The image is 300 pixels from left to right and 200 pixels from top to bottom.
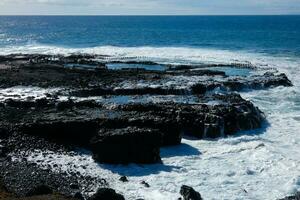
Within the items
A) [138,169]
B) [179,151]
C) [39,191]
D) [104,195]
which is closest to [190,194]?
A: [104,195]

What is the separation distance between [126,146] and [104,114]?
708 cm

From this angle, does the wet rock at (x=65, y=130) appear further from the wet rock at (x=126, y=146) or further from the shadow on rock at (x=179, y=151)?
the shadow on rock at (x=179, y=151)

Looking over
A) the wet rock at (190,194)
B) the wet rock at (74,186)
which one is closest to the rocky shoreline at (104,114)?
the wet rock at (74,186)

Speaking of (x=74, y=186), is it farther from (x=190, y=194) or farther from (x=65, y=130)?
(x=65, y=130)

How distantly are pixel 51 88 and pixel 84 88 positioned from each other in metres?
3.33

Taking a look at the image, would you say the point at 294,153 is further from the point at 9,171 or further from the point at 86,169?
the point at 9,171

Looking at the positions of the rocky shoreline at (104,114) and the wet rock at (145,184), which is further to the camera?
the rocky shoreline at (104,114)

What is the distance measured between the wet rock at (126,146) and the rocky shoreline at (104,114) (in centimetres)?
5

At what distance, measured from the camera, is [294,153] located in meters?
30.9

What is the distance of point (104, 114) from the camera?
34500 millimetres

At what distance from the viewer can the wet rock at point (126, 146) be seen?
27.7 meters


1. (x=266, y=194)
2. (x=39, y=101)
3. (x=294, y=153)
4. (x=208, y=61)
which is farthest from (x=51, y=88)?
(x=208, y=61)

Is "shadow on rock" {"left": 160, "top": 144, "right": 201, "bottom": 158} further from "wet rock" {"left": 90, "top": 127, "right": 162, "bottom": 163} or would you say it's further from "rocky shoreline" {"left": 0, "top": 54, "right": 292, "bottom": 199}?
"wet rock" {"left": 90, "top": 127, "right": 162, "bottom": 163}

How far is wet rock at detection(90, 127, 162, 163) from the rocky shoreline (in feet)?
0.18
